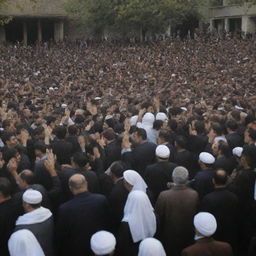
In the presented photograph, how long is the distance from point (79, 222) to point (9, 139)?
3.35 metres

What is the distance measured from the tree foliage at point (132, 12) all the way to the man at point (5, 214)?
101ft

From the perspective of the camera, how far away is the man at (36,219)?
4.49 meters

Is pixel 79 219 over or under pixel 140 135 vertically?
under

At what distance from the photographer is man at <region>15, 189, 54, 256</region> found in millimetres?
4492

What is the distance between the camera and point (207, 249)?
13.7 ft

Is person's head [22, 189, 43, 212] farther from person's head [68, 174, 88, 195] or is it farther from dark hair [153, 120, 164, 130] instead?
dark hair [153, 120, 164, 130]

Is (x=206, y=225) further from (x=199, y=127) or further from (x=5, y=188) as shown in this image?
(x=199, y=127)

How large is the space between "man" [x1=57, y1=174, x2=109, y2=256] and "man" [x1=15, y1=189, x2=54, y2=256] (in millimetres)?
153

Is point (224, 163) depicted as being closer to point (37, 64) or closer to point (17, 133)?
point (17, 133)

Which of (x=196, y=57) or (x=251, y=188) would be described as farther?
(x=196, y=57)

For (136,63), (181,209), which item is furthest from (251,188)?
(136,63)

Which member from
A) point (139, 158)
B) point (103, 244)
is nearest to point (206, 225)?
point (103, 244)

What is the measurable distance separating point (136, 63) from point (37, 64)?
5.63 meters

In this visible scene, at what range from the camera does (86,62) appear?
25.0 metres
